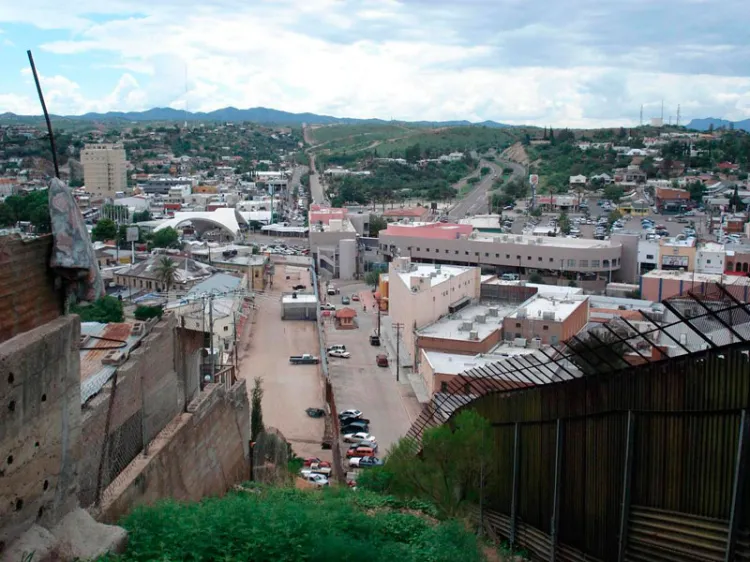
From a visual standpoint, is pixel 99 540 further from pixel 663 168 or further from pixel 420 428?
pixel 663 168

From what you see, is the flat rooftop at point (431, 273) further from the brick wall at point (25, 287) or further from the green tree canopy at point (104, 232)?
the green tree canopy at point (104, 232)

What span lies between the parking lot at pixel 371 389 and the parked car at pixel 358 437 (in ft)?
0.60

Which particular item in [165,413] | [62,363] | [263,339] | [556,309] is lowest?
[263,339]

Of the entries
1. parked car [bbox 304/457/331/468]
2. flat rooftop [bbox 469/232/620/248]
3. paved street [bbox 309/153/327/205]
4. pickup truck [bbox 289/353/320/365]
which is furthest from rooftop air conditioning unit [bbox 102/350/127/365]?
paved street [bbox 309/153/327/205]

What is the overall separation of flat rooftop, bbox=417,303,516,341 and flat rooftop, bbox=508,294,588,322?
1.48 ft

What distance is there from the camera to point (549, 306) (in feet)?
66.3

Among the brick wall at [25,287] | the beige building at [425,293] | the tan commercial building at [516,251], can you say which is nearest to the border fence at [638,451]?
the brick wall at [25,287]

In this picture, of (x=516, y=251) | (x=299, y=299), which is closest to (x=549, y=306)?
(x=299, y=299)

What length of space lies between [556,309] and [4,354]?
16745mm

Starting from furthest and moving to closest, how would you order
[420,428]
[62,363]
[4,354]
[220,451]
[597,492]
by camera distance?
[420,428] < [220,451] < [597,492] < [62,363] < [4,354]

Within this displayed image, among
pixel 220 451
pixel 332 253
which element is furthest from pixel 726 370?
pixel 332 253

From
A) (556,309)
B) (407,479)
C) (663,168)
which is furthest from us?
(663,168)

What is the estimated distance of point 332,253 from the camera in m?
34.9

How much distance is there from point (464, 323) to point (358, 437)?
16.9ft
